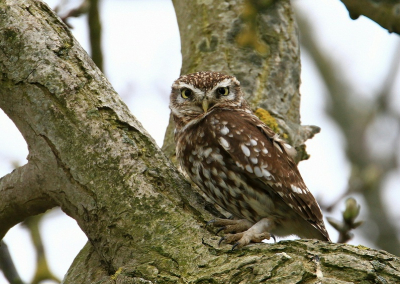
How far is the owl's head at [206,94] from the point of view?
5102mm

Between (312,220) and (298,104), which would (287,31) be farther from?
(312,220)

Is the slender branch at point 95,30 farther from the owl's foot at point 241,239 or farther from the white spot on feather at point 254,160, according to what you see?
the owl's foot at point 241,239

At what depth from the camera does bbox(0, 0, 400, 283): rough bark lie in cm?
327

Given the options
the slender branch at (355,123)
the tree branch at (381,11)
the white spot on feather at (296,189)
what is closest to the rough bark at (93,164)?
the white spot on feather at (296,189)

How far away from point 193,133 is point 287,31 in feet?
6.14

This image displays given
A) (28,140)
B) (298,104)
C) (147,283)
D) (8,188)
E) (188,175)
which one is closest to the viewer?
(147,283)

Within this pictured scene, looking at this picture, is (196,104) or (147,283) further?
(196,104)

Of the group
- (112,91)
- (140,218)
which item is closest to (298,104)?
(112,91)

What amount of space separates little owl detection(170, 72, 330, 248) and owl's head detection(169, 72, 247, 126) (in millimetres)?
396

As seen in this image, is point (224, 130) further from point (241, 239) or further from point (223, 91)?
point (241, 239)

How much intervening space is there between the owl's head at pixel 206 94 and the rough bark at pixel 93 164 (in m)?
1.41

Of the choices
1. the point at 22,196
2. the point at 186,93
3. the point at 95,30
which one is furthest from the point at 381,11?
the point at 22,196

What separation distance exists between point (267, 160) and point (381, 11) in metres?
1.41

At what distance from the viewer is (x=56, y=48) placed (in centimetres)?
367
